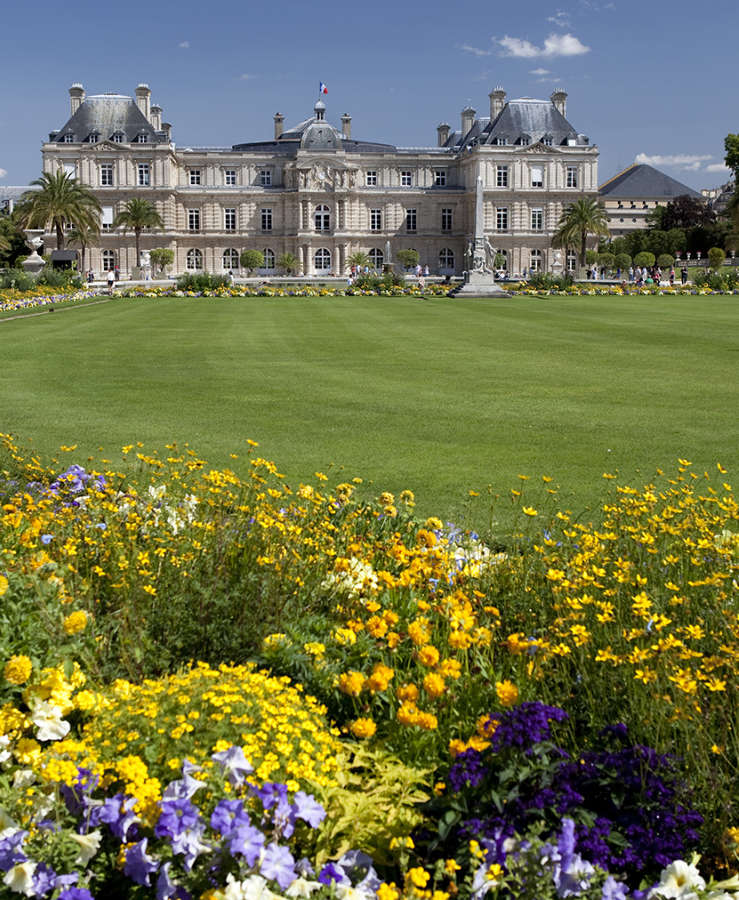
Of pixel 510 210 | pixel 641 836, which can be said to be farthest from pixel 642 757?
pixel 510 210

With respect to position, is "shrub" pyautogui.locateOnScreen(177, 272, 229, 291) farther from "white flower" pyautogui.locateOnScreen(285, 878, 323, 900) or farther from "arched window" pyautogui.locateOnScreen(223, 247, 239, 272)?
"white flower" pyautogui.locateOnScreen(285, 878, 323, 900)

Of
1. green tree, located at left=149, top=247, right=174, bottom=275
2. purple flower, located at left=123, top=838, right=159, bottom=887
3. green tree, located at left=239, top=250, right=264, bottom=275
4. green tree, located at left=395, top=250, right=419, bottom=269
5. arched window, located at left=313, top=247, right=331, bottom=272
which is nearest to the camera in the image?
purple flower, located at left=123, top=838, right=159, bottom=887

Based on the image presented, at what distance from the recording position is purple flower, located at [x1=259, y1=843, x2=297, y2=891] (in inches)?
104

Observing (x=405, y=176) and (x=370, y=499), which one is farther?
(x=405, y=176)

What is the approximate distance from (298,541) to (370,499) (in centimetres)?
281

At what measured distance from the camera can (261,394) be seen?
13906mm

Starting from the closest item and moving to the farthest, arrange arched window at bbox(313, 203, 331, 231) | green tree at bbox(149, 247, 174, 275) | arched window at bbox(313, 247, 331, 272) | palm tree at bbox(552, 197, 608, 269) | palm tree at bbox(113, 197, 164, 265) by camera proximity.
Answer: palm tree at bbox(552, 197, 608, 269)
palm tree at bbox(113, 197, 164, 265)
green tree at bbox(149, 247, 174, 275)
arched window at bbox(313, 203, 331, 231)
arched window at bbox(313, 247, 331, 272)

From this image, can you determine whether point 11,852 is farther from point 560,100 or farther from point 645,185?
point 645,185

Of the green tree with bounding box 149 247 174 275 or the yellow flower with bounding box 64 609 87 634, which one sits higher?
the green tree with bounding box 149 247 174 275

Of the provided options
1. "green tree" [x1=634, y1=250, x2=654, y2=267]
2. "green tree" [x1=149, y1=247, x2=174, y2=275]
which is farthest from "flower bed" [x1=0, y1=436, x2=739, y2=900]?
"green tree" [x1=634, y1=250, x2=654, y2=267]

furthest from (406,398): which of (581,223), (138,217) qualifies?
(138,217)

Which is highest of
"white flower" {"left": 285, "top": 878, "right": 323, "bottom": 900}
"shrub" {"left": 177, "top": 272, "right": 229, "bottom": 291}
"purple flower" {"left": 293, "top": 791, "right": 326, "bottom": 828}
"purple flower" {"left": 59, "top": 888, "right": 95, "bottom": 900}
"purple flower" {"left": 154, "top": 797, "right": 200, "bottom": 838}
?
"shrub" {"left": 177, "top": 272, "right": 229, "bottom": 291}

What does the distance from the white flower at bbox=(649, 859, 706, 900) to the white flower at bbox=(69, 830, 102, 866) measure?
5.43ft

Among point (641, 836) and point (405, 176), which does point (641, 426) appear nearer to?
point (641, 836)
